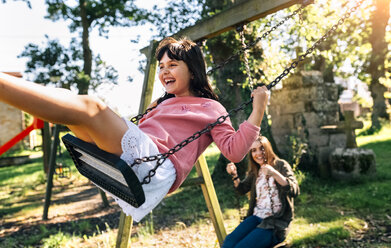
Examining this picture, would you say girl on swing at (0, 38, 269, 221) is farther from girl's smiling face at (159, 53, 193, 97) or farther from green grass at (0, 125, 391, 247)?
green grass at (0, 125, 391, 247)

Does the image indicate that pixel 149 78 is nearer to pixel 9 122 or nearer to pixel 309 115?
pixel 309 115

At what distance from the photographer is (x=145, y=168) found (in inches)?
68.5

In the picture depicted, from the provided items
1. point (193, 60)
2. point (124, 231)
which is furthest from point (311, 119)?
point (193, 60)

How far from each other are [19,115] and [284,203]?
15.2 meters

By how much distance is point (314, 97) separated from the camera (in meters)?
6.78

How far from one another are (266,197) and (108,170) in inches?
66.5

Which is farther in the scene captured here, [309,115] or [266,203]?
[309,115]

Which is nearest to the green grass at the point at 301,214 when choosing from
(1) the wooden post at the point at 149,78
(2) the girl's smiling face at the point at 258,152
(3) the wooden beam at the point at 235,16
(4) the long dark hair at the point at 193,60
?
(2) the girl's smiling face at the point at 258,152

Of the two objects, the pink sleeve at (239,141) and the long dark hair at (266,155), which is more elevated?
the pink sleeve at (239,141)

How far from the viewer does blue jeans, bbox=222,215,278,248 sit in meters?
2.71

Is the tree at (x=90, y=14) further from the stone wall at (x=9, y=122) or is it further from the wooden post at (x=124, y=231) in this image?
the wooden post at (x=124, y=231)

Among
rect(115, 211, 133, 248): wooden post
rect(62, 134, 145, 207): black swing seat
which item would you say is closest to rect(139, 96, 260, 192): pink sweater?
rect(62, 134, 145, 207): black swing seat

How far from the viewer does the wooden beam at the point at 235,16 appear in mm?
2482

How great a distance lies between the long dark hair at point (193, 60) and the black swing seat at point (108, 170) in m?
0.84
